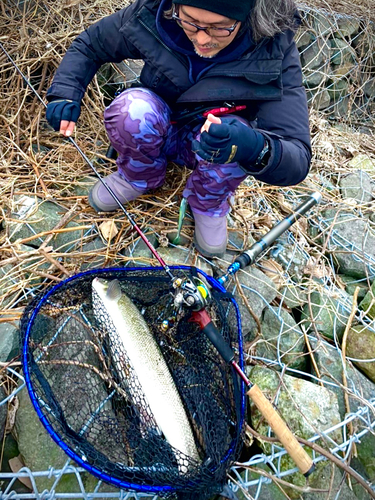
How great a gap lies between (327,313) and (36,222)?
5.26ft

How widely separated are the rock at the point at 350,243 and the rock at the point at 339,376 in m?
0.59

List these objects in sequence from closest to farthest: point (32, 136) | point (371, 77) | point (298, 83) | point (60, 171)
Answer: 1. point (298, 83)
2. point (60, 171)
3. point (32, 136)
4. point (371, 77)

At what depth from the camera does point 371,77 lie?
13.8 feet

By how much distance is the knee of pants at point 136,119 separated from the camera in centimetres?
161

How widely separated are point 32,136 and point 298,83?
1588 mm

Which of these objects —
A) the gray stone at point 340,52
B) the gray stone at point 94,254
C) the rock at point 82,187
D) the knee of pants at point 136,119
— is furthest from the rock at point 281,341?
the gray stone at point 340,52

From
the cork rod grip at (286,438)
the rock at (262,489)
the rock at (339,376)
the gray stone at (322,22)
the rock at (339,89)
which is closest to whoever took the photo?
the cork rod grip at (286,438)

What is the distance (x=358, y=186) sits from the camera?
287cm

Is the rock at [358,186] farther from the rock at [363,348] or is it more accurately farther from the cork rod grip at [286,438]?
the cork rod grip at [286,438]

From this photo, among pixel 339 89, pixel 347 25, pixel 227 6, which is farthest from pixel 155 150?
pixel 347 25

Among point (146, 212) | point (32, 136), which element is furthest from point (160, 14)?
point (32, 136)

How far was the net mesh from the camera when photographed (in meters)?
1.18

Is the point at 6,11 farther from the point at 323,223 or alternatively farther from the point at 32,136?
the point at 323,223

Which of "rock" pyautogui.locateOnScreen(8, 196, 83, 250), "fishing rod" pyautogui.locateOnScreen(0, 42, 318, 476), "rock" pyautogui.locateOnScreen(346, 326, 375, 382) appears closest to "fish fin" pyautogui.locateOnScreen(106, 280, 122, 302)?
"fishing rod" pyautogui.locateOnScreen(0, 42, 318, 476)
